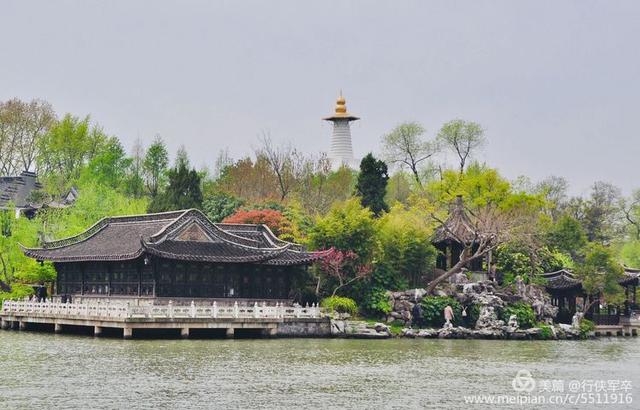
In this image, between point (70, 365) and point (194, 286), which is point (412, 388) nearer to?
point (70, 365)

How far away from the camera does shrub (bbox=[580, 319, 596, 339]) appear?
5171 centimetres

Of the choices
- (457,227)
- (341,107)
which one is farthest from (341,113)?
(457,227)

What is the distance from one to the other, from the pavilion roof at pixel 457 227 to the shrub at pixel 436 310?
488 centimetres

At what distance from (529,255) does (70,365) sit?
3229 centimetres

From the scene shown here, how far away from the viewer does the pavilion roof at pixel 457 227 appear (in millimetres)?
53594

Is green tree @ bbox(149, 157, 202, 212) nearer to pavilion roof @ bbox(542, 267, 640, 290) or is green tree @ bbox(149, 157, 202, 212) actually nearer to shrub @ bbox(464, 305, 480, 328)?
shrub @ bbox(464, 305, 480, 328)

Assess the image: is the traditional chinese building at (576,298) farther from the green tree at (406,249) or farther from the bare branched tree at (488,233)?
the green tree at (406,249)

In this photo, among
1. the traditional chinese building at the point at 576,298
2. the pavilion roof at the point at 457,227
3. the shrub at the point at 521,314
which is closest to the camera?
the shrub at the point at 521,314

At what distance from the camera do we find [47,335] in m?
43.7

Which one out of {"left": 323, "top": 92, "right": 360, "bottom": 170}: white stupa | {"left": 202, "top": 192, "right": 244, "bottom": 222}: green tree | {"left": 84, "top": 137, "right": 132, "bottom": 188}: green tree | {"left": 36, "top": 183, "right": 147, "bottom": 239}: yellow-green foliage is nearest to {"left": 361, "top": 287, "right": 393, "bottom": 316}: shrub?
{"left": 202, "top": 192, "right": 244, "bottom": 222}: green tree

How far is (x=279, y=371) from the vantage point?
30.8m

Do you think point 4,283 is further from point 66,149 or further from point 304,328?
point 66,149

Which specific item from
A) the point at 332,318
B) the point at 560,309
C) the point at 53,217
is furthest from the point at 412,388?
the point at 53,217

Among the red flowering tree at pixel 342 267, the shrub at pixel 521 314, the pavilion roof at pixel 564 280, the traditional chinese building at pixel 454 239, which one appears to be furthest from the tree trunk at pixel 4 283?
the pavilion roof at pixel 564 280
